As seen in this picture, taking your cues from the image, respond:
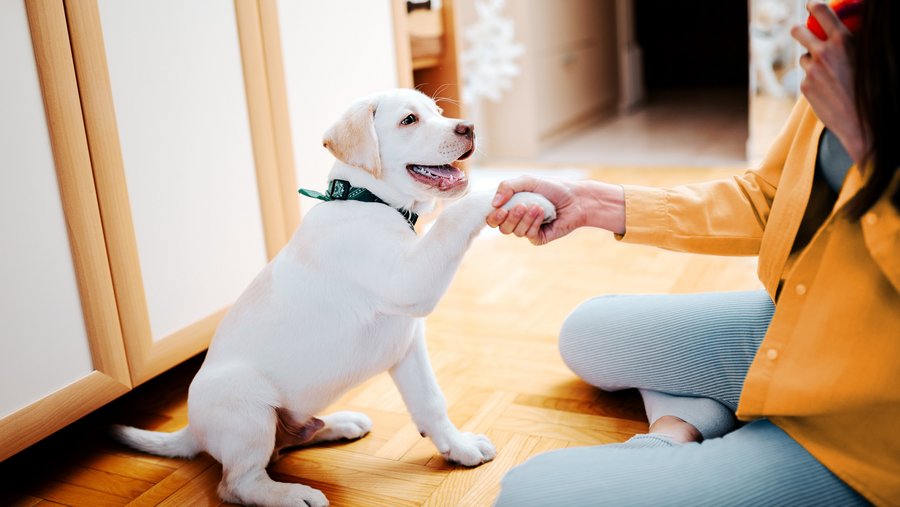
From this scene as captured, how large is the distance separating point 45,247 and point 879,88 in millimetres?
1268

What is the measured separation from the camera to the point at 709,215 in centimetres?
132

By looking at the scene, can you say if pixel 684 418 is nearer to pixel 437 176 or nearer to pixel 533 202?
pixel 533 202

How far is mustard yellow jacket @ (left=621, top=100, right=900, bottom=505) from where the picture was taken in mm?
943

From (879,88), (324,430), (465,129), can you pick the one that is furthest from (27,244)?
(879,88)

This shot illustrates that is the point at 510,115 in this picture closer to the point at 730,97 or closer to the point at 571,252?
the point at 571,252

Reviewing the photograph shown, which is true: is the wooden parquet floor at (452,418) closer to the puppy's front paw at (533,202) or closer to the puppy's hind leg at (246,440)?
the puppy's hind leg at (246,440)

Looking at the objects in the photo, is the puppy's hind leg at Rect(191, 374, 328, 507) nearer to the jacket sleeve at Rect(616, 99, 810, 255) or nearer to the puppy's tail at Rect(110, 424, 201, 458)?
the puppy's tail at Rect(110, 424, 201, 458)

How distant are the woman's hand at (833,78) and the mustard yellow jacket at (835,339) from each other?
61 millimetres

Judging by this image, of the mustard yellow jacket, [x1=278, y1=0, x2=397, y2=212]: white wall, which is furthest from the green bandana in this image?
[x1=278, y1=0, x2=397, y2=212]: white wall

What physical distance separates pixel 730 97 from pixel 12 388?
5.65m

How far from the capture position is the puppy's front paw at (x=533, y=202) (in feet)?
3.99

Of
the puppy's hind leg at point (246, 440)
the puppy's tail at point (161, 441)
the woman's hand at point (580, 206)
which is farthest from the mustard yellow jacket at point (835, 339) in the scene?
the puppy's tail at point (161, 441)

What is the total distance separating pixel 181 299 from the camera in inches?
65.3

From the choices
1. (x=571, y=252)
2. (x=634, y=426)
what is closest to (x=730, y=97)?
(x=571, y=252)
